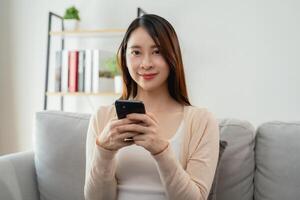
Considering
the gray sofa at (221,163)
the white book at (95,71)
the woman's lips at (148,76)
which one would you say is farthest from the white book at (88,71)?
the woman's lips at (148,76)

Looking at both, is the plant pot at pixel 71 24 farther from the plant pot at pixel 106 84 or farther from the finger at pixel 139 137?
the finger at pixel 139 137

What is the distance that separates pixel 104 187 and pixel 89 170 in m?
0.07

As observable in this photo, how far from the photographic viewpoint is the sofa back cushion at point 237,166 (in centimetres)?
126

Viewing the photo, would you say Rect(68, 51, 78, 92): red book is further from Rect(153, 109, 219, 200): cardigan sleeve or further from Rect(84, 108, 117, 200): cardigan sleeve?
Rect(153, 109, 219, 200): cardigan sleeve

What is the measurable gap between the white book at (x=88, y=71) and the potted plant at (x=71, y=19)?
0.21 metres

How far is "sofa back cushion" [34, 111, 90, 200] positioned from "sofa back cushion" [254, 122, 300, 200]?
0.69 meters

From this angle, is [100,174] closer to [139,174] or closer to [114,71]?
[139,174]

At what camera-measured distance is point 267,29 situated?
193cm

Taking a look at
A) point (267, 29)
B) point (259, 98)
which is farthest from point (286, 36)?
point (259, 98)

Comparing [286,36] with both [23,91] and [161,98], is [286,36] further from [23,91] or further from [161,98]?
[23,91]

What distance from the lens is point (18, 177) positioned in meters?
1.44

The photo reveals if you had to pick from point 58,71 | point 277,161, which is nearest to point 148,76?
point 277,161

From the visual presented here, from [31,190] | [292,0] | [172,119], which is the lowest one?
[31,190]

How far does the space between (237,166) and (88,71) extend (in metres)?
1.12
